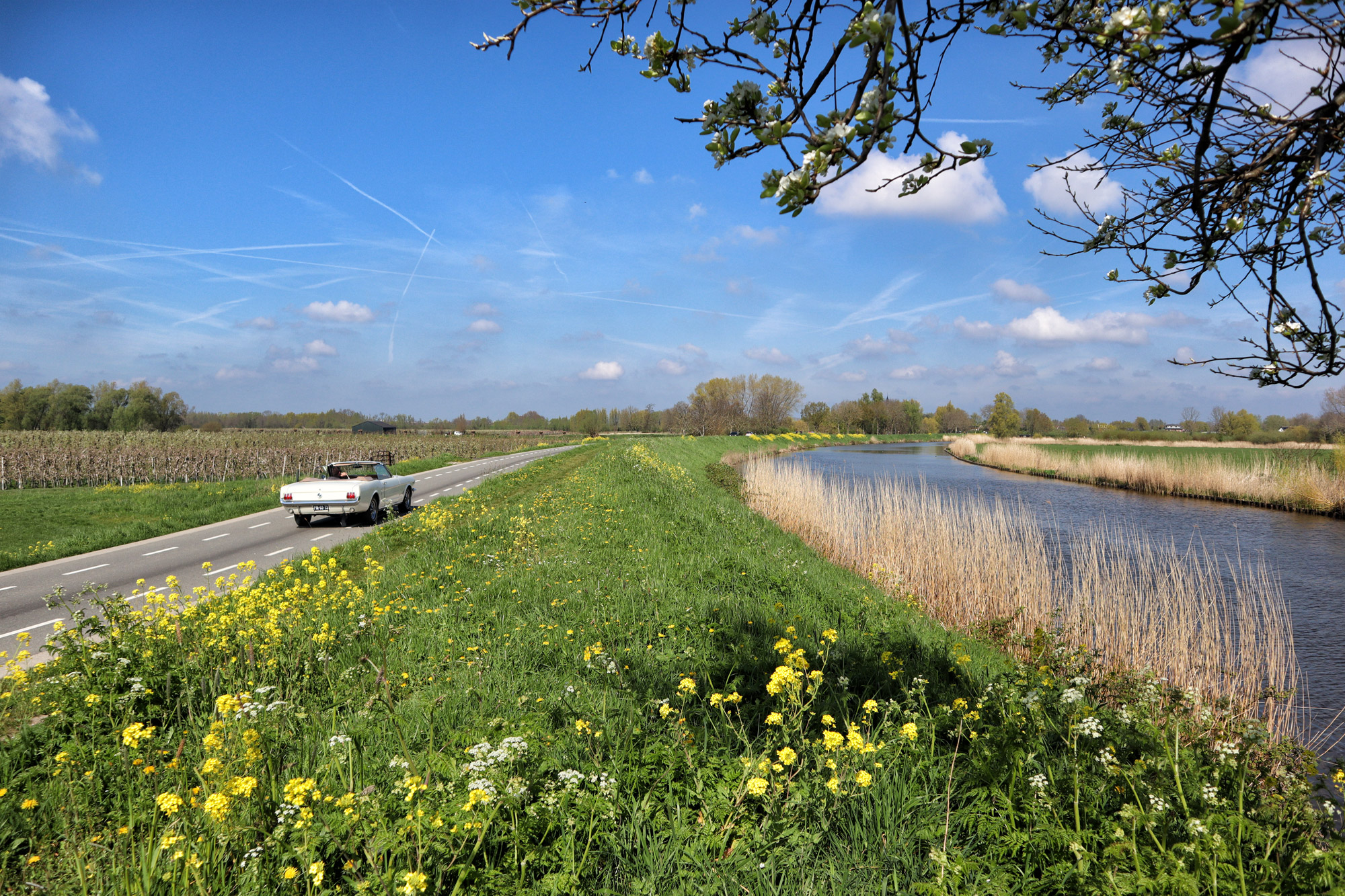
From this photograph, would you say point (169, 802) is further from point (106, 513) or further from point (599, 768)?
point (106, 513)

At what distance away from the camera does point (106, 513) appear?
45.9 ft

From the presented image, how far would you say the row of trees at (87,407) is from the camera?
5191 centimetres

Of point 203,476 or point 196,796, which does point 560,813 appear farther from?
point 203,476

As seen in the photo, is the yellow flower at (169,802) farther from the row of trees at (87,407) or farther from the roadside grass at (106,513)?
the row of trees at (87,407)

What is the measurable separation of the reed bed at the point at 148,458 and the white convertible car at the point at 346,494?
13518 millimetres

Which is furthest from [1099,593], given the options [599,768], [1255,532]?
[1255,532]

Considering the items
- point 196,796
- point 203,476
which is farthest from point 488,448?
point 196,796

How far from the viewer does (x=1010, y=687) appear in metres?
3.75

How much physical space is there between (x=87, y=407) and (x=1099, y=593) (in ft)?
259

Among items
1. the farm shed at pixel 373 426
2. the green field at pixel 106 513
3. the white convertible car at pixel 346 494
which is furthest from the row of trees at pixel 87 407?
the white convertible car at pixel 346 494

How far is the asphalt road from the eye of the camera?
6.94m

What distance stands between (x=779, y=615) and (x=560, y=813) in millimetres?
3845

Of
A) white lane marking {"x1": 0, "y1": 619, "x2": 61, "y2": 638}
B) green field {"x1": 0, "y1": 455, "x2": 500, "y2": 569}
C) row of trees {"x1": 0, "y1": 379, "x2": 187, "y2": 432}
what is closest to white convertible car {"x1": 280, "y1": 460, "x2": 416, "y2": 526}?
green field {"x1": 0, "y1": 455, "x2": 500, "y2": 569}

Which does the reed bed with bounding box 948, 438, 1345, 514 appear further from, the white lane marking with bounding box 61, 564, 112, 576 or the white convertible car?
the white lane marking with bounding box 61, 564, 112, 576
